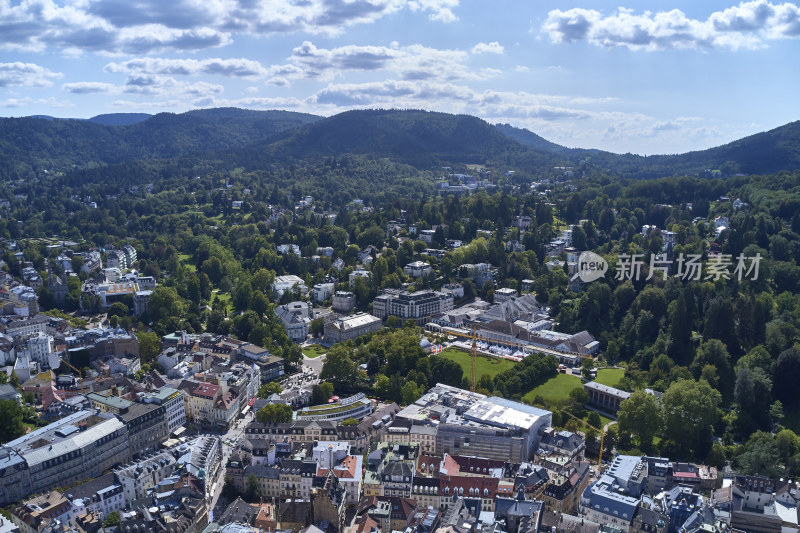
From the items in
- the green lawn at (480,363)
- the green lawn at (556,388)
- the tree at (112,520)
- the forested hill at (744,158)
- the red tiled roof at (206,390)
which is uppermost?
the forested hill at (744,158)

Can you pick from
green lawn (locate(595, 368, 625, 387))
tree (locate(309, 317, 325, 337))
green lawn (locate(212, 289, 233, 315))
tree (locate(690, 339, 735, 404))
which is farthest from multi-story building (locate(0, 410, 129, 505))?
tree (locate(690, 339, 735, 404))

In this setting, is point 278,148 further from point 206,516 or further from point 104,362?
point 206,516

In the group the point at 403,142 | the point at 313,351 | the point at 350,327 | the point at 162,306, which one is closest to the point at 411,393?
the point at 313,351

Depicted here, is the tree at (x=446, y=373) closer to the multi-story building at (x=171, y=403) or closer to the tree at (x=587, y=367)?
the tree at (x=587, y=367)

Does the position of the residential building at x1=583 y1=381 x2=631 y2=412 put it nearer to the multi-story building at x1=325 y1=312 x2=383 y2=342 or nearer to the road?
the multi-story building at x1=325 y1=312 x2=383 y2=342

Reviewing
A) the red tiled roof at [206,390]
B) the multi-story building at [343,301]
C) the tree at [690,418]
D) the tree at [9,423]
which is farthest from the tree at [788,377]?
the tree at [9,423]

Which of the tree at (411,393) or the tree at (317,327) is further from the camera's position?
the tree at (317,327)
